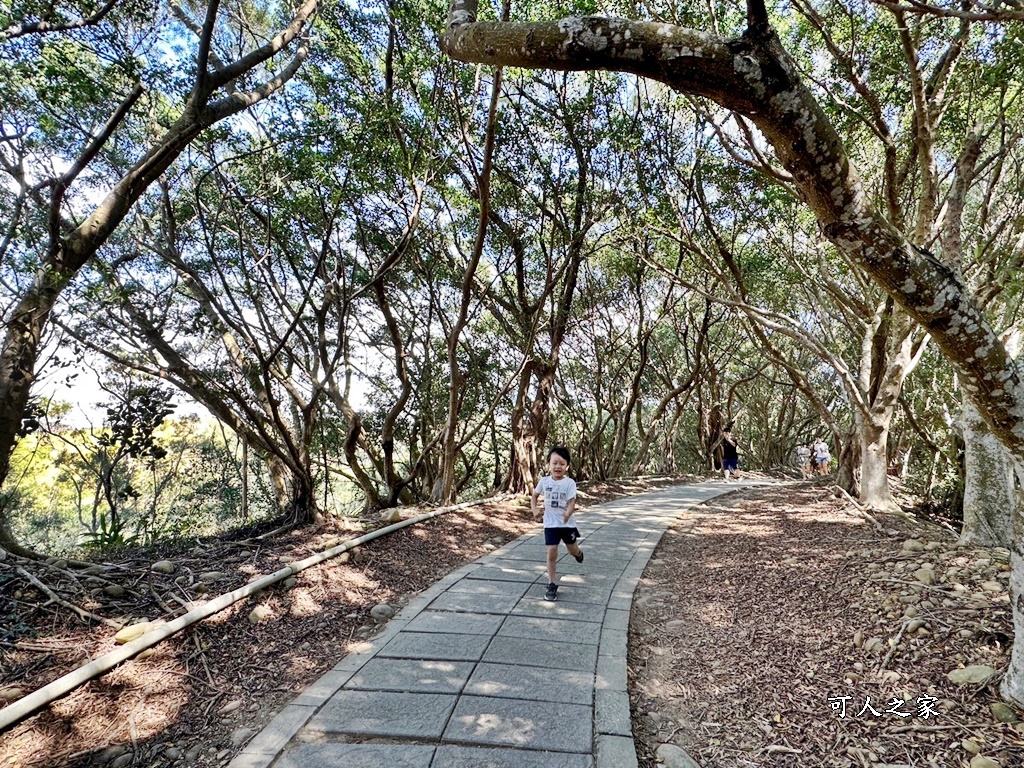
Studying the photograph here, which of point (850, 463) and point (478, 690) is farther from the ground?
point (850, 463)

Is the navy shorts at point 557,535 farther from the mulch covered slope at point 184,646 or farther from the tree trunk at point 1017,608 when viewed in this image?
the tree trunk at point 1017,608

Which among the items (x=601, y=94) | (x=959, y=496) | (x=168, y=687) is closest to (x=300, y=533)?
(x=168, y=687)

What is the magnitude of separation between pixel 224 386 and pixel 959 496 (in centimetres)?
1001

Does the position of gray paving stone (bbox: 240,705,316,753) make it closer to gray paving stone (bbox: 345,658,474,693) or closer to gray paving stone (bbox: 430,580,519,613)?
gray paving stone (bbox: 345,658,474,693)

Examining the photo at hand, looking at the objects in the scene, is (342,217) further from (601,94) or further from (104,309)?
(601,94)

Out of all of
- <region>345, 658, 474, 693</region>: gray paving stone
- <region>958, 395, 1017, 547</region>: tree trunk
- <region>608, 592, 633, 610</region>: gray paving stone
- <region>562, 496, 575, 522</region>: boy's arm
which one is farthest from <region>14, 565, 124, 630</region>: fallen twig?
<region>958, 395, 1017, 547</region>: tree trunk

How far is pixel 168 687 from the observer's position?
294 centimetres

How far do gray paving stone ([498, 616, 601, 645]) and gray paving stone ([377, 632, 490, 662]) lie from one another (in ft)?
0.79

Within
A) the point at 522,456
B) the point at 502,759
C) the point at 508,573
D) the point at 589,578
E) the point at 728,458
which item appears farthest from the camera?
the point at 728,458

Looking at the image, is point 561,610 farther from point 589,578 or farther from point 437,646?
point 437,646

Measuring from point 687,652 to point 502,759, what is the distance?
5.67 ft

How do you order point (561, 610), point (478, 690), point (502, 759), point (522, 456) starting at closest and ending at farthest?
point (502, 759) < point (478, 690) < point (561, 610) < point (522, 456)

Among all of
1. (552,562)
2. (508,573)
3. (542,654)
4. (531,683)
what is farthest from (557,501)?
(531,683)

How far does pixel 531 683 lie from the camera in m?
3.02
